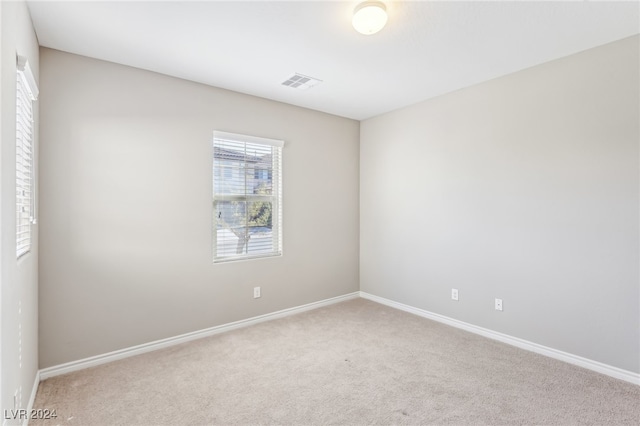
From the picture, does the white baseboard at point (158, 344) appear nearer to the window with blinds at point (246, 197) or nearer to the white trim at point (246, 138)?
the window with blinds at point (246, 197)

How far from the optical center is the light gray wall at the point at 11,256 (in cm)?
143

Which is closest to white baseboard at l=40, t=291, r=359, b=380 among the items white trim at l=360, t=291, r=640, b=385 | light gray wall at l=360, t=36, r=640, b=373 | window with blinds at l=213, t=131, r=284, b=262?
window with blinds at l=213, t=131, r=284, b=262

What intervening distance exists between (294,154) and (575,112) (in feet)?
8.96

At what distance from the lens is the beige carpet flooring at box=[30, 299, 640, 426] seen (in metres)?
2.01

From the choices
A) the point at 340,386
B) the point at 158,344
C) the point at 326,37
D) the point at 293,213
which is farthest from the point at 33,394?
the point at 326,37

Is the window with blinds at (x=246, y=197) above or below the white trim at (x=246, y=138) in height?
below

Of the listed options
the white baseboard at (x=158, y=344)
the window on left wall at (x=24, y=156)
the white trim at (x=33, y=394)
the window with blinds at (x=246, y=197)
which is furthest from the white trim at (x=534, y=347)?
the window on left wall at (x=24, y=156)

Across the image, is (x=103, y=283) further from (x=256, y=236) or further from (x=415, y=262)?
(x=415, y=262)

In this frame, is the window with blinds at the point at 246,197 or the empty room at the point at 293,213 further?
the window with blinds at the point at 246,197

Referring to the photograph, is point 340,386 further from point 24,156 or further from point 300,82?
point 300,82

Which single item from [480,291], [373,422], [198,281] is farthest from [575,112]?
[198,281]

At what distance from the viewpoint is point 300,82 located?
127 inches

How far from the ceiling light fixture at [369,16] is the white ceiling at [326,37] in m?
0.09

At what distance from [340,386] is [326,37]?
2.55 meters
